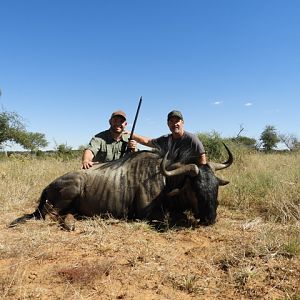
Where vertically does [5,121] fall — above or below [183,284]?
above

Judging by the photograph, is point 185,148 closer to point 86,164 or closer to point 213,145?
point 86,164

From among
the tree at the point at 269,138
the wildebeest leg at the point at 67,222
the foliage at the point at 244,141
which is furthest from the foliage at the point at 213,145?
the tree at the point at 269,138

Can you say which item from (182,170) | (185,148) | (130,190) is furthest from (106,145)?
(182,170)

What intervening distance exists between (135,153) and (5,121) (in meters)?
19.4

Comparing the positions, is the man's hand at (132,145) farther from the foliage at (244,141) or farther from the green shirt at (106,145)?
the foliage at (244,141)

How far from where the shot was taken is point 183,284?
7.97 feet

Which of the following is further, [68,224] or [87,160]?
[87,160]

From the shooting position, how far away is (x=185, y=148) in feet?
15.2

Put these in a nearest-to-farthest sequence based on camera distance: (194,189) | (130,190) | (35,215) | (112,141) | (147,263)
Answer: (147,263) < (194,189) < (130,190) < (35,215) < (112,141)

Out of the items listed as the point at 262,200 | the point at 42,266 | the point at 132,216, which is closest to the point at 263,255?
the point at 42,266

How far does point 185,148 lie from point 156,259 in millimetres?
1928

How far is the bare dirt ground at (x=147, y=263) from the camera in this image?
2367 millimetres

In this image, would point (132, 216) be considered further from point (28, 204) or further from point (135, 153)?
point (28, 204)

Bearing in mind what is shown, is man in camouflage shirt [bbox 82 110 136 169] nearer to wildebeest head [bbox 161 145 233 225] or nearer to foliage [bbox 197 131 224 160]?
wildebeest head [bbox 161 145 233 225]
